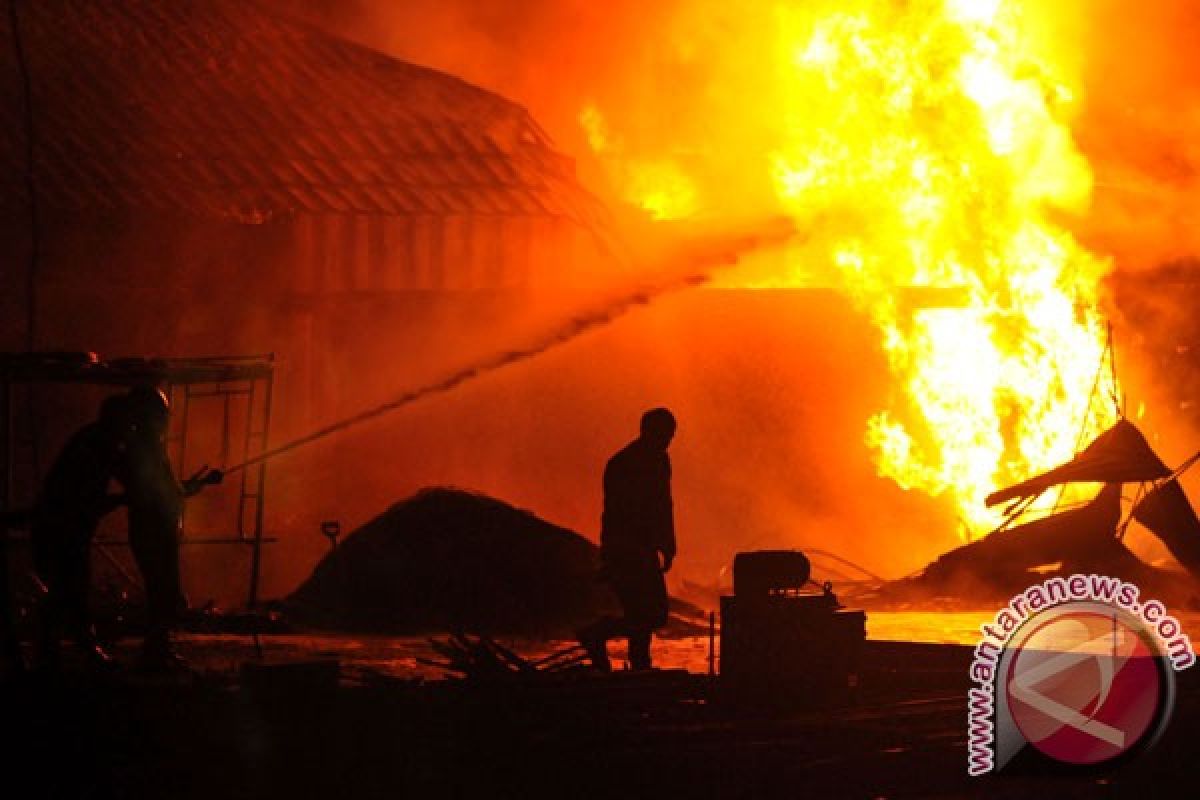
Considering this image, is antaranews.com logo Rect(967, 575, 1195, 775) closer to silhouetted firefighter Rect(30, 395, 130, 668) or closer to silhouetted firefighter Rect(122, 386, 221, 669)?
silhouetted firefighter Rect(122, 386, 221, 669)

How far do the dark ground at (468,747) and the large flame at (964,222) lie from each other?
11.8 m

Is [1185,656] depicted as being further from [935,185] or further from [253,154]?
[253,154]

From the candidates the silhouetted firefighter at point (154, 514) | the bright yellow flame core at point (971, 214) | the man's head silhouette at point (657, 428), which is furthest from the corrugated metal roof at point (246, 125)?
the man's head silhouette at point (657, 428)

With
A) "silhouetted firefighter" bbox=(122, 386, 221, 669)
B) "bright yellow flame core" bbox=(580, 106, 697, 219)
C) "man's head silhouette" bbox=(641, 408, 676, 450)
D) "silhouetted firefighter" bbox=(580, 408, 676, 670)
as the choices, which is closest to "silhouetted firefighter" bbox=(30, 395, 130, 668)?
"silhouetted firefighter" bbox=(122, 386, 221, 669)

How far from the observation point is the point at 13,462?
21.6 metres

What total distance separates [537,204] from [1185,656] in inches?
580

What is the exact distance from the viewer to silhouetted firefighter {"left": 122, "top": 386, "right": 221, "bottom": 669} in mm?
13094

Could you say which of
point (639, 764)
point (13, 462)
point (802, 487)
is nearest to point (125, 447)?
point (639, 764)

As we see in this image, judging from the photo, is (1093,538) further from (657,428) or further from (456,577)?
(657,428)

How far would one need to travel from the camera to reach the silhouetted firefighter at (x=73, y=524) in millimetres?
12633

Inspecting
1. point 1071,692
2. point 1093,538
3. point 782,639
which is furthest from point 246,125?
point 1071,692

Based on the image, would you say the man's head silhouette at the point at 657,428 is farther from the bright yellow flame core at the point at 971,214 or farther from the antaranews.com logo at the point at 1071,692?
the bright yellow flame core at the point at 971,214

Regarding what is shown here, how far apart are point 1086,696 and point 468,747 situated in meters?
4.02

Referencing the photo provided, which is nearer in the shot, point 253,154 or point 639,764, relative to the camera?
point 639,764
